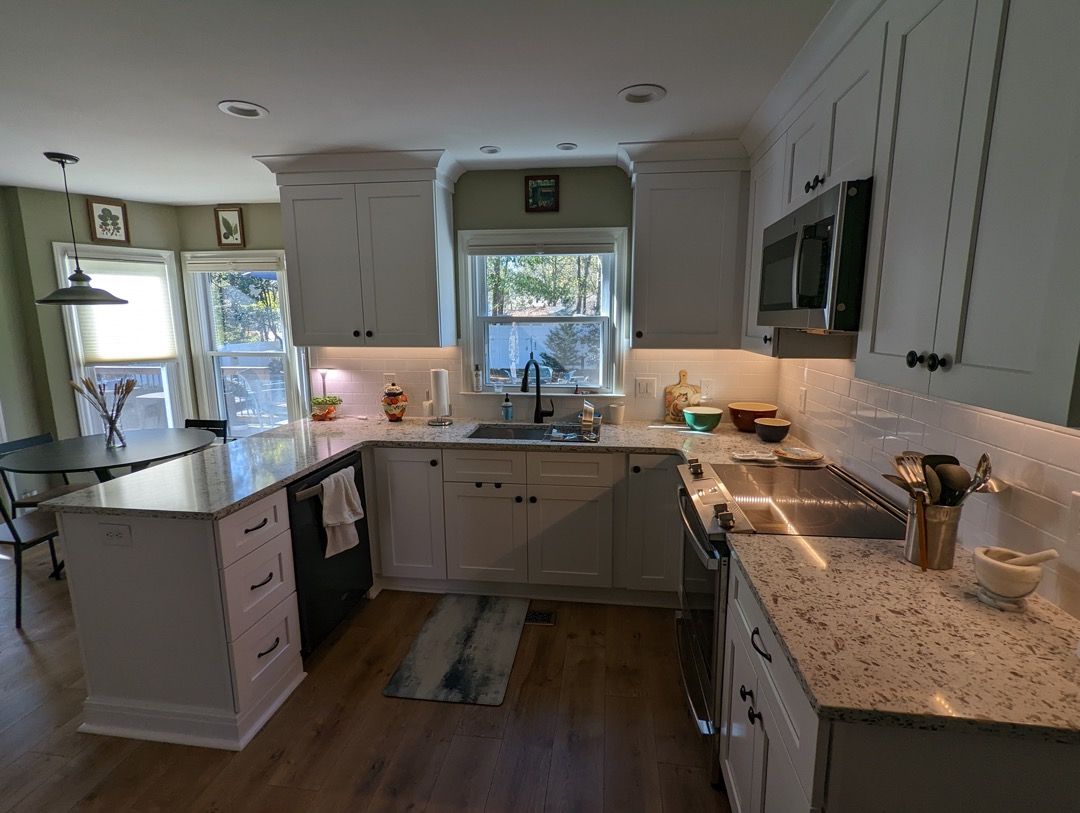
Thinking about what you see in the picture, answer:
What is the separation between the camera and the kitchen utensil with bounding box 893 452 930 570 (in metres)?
1.28

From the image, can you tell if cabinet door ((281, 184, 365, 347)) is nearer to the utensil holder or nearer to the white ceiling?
the white ceiling

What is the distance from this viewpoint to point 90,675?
6.45 feet

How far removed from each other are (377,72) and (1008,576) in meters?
2.33

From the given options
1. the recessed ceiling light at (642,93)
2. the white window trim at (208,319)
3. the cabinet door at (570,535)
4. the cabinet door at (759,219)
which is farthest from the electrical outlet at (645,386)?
the white window trim at (208,319)

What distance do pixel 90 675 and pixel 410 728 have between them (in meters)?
1.22

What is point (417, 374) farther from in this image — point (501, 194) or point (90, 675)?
point (90, 675)

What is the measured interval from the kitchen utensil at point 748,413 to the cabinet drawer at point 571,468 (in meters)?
0.75

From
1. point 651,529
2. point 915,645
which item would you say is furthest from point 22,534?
point 915,645

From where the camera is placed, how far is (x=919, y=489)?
1.27 meters

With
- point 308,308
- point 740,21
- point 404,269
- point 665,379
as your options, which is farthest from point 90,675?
point 740,21

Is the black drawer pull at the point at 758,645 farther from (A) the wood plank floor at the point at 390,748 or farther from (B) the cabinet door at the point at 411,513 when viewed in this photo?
(B) the cabinet door at the point at 411,513

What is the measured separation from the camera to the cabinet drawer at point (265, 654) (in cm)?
190

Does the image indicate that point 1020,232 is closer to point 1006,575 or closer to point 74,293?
point 1006,575

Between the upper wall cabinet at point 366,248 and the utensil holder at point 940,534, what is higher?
the upper wall cabinet at point 366,248
